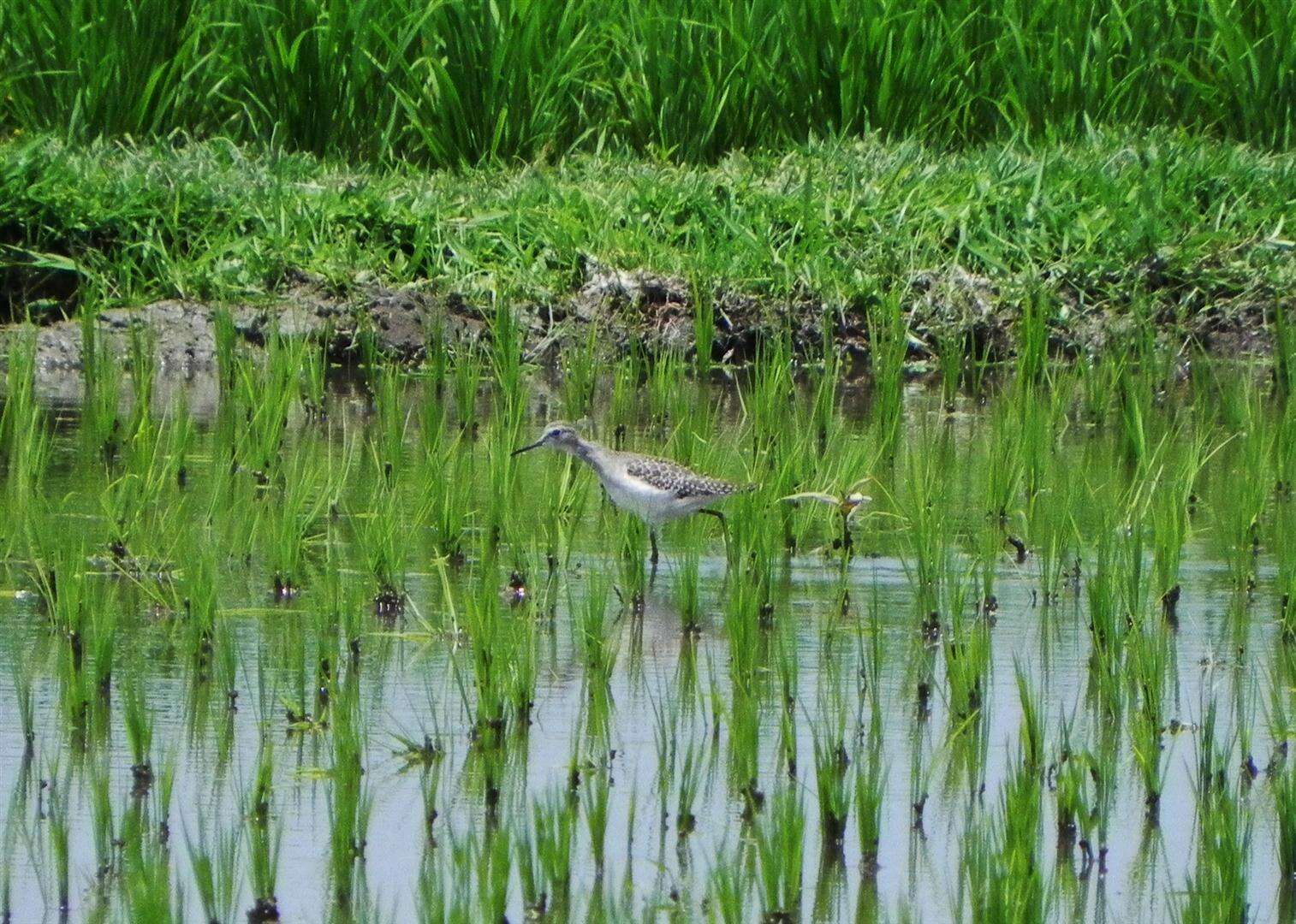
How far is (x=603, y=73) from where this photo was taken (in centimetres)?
1281

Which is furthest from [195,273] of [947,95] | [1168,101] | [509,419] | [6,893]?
[6,893]

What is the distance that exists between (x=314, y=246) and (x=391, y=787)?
6189mm

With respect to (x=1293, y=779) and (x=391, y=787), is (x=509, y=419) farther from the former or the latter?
(x=1293, y=779)

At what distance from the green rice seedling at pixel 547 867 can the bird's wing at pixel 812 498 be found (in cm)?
281

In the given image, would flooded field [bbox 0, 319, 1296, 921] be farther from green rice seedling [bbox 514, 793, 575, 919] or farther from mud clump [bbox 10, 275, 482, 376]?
mud clump [bbox 10, 275, 482, 376]

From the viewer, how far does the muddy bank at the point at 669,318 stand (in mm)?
10117

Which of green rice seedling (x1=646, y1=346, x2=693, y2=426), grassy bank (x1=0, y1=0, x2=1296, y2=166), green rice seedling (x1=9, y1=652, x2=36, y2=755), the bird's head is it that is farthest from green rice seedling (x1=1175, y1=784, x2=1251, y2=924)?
grassy bank (x1=0, y1=0, x2=1296, y2=166)

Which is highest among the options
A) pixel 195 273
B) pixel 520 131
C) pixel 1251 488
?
pixel 520 131

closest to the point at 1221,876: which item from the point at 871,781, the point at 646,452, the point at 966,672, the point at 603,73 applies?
the point at 871,781

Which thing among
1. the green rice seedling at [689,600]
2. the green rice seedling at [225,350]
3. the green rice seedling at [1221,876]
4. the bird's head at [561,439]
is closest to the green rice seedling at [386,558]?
the green rice seedling at [689,600]

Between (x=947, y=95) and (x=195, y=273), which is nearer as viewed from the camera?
(x=195, y=273)

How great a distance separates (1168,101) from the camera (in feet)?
43.2

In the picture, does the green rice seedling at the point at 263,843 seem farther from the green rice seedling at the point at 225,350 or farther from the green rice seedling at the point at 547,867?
the green rice seedling at the point at 225,350

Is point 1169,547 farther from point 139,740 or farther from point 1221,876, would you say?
point 139,740
